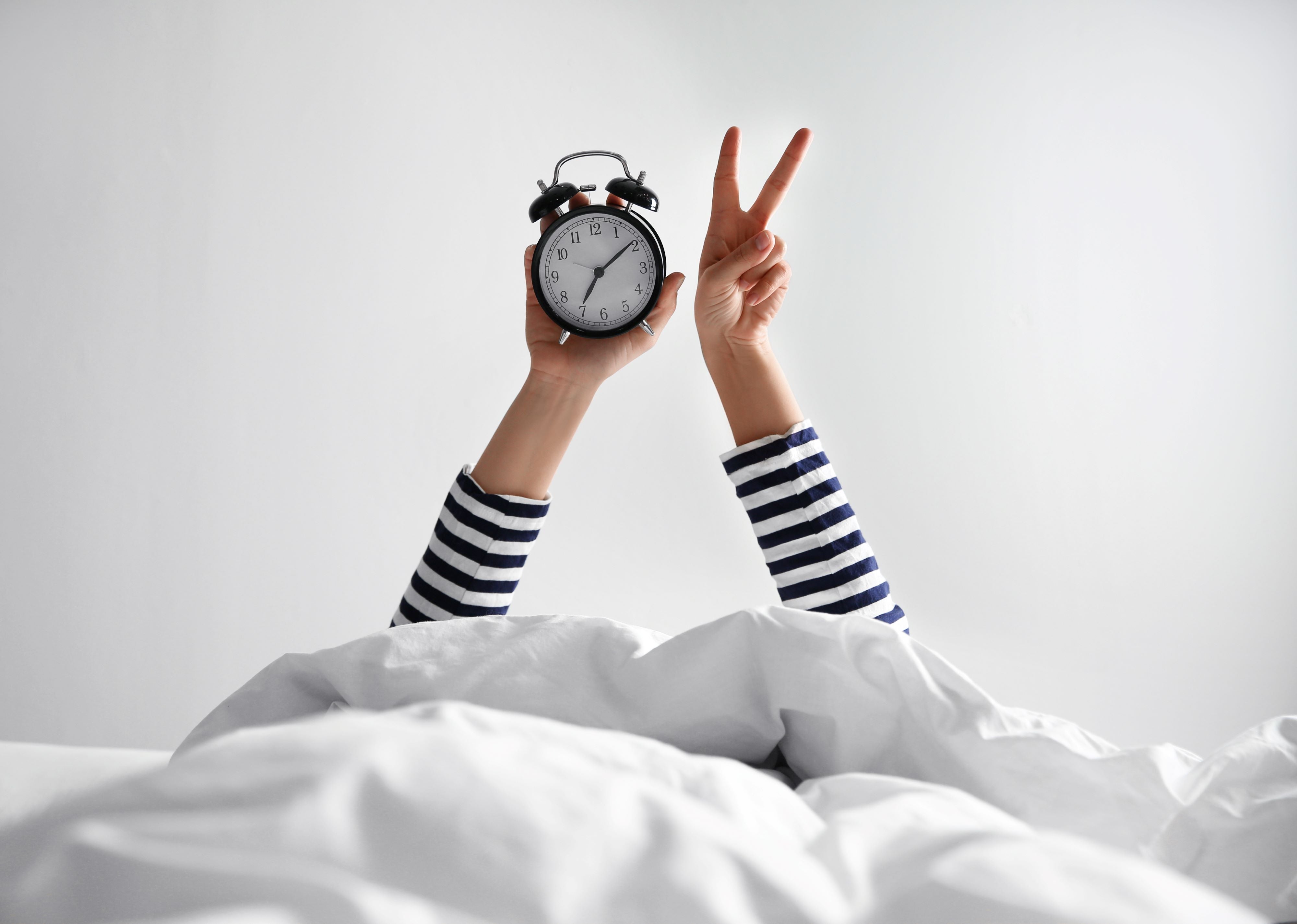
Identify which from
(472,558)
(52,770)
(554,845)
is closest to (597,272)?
(472,558)

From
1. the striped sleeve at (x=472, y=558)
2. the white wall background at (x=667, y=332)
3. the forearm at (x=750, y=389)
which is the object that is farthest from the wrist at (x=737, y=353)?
the white wall background at (x=667, y=332)

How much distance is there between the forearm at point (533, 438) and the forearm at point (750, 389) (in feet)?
0.48

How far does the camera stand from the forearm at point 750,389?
848 millimetres

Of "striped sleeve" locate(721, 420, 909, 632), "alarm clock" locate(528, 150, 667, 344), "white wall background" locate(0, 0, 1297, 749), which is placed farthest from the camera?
"white wall background" locate(0, 0, 1297, 749)

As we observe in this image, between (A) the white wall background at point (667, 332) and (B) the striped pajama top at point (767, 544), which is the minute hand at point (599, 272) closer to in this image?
(B) the striped pajama top at point (767, 544)

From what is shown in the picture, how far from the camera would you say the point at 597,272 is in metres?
0.91

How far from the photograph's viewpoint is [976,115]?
175 centimetres

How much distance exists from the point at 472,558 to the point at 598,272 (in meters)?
0.35

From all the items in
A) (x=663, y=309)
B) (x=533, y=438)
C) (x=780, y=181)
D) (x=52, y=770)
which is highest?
(x=780, y=181)

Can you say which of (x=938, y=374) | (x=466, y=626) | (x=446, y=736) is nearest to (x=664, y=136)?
(x=938, y=374)

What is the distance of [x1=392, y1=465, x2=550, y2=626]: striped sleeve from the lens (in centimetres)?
77

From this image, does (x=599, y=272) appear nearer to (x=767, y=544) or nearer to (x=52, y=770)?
(x=767, y=544)

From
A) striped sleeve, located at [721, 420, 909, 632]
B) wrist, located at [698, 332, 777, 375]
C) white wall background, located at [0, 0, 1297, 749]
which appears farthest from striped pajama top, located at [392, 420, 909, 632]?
white wall background, located at [0, 0, 1297, 749]

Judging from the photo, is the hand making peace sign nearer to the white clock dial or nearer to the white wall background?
the white clock dial
